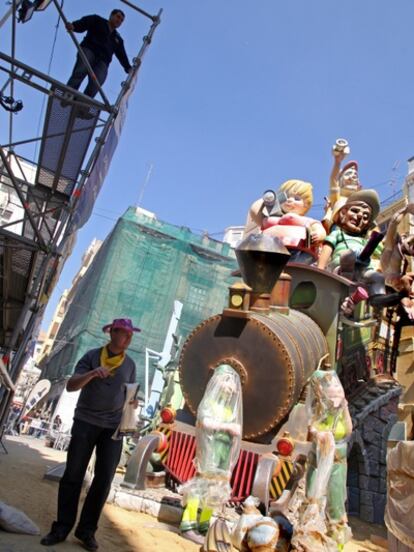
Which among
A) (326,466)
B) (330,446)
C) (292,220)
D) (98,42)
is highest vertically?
(98,42)

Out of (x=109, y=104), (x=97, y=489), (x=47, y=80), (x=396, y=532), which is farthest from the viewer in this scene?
(x=109, y=104)

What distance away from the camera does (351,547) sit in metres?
5.57

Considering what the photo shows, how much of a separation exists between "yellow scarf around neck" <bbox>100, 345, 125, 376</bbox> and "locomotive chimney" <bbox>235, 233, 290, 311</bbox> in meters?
2.14

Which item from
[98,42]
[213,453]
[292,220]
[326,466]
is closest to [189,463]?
[213,453]

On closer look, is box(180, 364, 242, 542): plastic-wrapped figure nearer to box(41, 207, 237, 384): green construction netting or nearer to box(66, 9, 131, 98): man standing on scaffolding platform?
box(66, 9, 131, 98): man standing on scaffolding platform

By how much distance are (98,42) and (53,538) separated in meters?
5.56

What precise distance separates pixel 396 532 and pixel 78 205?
4812mm

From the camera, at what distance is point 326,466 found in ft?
10.8

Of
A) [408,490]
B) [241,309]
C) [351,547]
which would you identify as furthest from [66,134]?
[351,547]

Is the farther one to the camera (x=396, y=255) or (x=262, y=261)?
(x=396, y=255)

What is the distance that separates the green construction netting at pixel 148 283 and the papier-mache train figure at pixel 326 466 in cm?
1955

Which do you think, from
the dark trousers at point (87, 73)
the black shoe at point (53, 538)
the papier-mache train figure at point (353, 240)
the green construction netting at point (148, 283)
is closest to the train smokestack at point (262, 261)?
the papier-mache train figure at point (353, 240)

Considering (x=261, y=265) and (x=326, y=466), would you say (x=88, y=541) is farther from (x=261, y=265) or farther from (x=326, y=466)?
(x=261, y=265)

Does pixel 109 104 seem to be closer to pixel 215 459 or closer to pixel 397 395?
pixel 215 459
